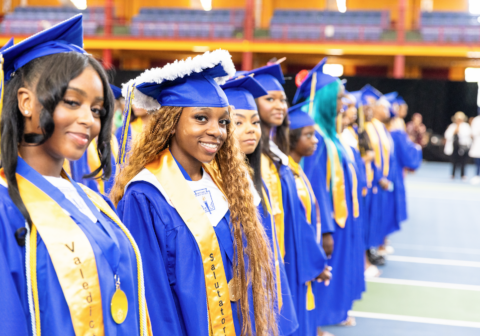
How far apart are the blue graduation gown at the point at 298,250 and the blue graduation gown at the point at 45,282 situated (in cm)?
165

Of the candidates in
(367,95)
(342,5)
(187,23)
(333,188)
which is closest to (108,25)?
(187,23)

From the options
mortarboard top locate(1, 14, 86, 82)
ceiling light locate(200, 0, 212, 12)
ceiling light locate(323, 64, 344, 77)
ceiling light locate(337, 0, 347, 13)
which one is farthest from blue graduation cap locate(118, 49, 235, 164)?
ceiling light locate(200, 0, 212, 12)

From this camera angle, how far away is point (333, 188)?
4.32 meters

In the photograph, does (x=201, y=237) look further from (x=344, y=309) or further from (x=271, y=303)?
(x=344, y=309)

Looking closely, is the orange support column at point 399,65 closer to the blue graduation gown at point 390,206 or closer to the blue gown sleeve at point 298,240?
the blue graduation gown at point 390,206

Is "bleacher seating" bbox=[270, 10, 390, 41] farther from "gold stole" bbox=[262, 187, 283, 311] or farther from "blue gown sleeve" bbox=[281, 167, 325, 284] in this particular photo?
"gold stole" bbox=[262, 187, 283, 311]

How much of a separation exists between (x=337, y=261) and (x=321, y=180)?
2.24ft

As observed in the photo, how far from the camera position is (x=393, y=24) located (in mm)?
22594

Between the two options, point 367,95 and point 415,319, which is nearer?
point 415,319

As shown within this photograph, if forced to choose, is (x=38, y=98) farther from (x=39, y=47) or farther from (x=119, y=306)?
(x=119, y=306)

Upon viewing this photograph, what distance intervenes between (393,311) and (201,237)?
3608 millimetres

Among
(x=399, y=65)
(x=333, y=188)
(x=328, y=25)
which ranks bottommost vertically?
(x=333, y=188)

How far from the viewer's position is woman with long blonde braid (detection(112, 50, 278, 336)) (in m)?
1.81

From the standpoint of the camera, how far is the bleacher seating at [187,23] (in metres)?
20.9
